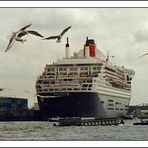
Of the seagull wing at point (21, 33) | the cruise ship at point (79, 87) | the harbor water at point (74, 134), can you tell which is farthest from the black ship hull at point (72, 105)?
the seagull wing at point (21, 33)

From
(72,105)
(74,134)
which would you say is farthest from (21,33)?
(72,105)

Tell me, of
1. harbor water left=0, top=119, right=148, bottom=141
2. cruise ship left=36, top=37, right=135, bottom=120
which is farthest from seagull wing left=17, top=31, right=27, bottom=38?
cruise ship left=36, top=37, right=135, bottom=120

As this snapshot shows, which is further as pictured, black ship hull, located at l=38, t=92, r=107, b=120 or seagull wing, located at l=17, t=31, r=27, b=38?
black ship hull, located at l=38, t=92, r=107, b=120

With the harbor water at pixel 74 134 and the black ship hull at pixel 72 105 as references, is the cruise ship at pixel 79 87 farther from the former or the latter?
the harbor water at pixel 74 134

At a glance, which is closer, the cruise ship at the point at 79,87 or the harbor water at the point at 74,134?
the harbor water at the point at 74,134

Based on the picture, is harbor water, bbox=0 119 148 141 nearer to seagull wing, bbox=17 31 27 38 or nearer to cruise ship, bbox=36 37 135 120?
seagull wing, bbox=17 31 27 38

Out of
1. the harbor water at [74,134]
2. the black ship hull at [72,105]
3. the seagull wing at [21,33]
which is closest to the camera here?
the seagull wing at [21,33]

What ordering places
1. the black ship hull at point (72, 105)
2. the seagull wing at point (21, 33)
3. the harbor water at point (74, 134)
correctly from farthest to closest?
the black ship hull at point (72, 105) < the harbor water at point (74, 134) < the seagull wing at point (21, 33)

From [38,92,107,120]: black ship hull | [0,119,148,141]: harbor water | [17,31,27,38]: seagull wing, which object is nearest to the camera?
[17,31,27,38]: seagull wing
